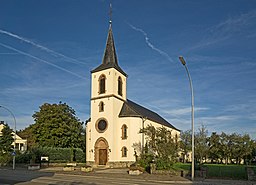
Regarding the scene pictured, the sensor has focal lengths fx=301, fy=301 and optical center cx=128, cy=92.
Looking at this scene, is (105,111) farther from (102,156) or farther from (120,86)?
(102,156)

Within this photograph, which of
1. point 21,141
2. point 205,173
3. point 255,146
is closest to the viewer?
point 205,173

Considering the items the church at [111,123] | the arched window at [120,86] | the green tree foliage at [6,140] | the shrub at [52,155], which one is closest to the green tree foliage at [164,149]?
the church at [111,123]

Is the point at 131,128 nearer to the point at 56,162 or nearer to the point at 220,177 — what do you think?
the point at 56,162

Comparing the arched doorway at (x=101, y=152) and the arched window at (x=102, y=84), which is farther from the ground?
the arched window at (x=102, y=84)

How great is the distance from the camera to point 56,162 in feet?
159

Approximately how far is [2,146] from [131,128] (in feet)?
107

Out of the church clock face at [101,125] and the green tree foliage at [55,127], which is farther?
the green tree foliage at [55,127]

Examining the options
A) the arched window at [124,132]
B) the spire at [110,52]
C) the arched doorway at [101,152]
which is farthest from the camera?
the spire at [110,52]

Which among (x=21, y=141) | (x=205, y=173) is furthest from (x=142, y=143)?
(x=21, y=141)

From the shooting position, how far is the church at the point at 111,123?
43.6m

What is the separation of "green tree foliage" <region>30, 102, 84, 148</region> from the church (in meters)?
7.09

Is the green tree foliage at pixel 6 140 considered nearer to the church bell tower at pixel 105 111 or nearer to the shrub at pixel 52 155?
the shrub at pixel 52 155

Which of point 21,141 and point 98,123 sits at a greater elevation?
point 98,123

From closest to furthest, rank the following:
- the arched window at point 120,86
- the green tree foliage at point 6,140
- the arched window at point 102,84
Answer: the arched window at point 102,84, the arched window at point 120,86, the green tree foliage at point 6,140
